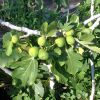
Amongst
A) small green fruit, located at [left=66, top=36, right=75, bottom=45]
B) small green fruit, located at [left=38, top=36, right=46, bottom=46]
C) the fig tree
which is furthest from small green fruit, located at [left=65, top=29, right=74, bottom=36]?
the fig tree

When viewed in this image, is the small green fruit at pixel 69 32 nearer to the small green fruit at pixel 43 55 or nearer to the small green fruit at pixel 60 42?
the small green fruit at pixel 60 42

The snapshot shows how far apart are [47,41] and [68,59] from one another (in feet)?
0.45

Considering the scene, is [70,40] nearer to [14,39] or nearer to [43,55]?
[43,55]

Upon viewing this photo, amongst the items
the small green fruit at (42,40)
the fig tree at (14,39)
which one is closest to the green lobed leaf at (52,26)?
the small green fruit at (42,40)

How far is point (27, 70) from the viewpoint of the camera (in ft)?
5.63

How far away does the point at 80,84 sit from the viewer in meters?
2.89

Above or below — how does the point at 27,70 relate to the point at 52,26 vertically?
below

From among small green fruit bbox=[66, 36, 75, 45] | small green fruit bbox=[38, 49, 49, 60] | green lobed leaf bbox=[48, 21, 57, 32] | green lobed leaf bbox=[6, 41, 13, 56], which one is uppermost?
green lobed leaf bbox=[48, 21, 57, 32]

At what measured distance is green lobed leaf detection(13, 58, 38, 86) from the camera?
1.69m

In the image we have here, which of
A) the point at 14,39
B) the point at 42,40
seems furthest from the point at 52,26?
the point at 14,39

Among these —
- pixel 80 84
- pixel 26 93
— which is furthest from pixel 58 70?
pixel 80 84

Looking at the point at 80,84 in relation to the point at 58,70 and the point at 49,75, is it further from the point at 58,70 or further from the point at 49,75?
the point at 58,70

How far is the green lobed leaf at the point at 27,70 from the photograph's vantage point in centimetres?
169

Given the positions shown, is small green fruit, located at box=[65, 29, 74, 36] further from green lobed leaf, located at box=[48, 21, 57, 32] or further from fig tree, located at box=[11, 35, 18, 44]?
fig tree, located at box=[11, 35, 18, 44]
